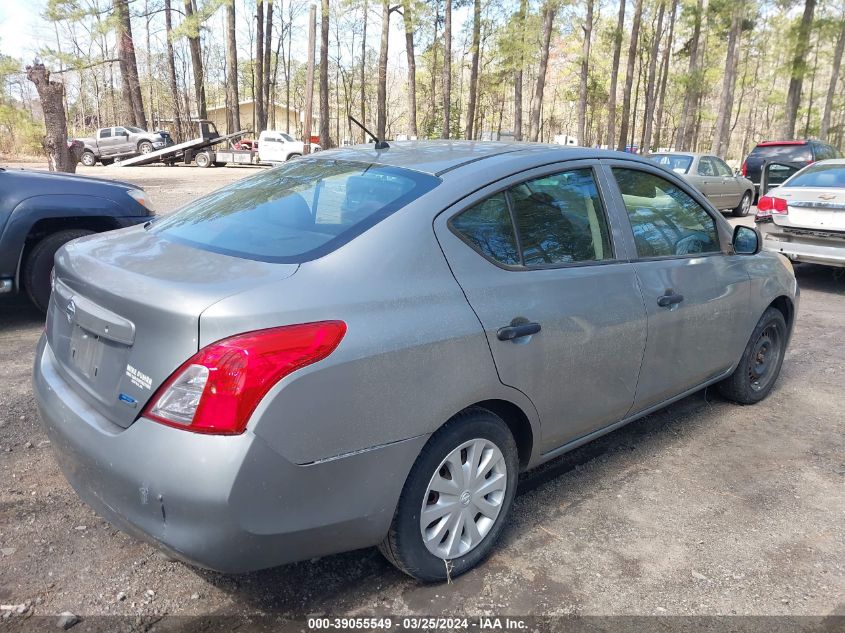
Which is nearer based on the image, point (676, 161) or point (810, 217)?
point (810, 217)

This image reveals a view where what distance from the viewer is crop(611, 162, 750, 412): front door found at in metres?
3.25

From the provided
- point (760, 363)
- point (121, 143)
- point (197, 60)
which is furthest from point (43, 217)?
point (197, 60)

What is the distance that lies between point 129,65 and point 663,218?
32.6 m

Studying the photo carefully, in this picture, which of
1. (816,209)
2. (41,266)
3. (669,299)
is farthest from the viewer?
(816,209)

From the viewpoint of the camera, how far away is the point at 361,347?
6.74 feet

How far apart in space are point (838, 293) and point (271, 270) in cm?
809

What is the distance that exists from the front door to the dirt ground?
45 centimetres

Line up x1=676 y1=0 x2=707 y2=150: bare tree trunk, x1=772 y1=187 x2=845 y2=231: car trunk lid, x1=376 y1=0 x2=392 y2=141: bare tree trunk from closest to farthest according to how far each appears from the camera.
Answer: x1=772 y1=187 x2=845 y2=231: car trunk lid → x1=376 y1=0 x2=392 y2=141: bare tree trunk → x1=676 y1=0 x2=707 y2=150: bare tree trunk

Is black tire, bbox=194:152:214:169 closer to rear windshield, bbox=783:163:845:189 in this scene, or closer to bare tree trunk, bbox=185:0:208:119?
bare tree trunk, bbox=185:0:208:119

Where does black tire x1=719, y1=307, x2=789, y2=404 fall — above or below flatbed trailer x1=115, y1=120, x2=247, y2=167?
below

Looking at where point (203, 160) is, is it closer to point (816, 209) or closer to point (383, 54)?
point (383, 54)

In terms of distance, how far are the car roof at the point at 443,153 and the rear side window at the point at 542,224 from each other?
0.15m

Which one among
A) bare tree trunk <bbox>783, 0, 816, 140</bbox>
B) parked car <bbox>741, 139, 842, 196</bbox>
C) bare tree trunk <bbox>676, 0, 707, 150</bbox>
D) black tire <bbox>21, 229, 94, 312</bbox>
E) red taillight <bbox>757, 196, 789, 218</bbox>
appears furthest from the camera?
bare tree trunk <bbox>676, 0, 707, 150</bbox>

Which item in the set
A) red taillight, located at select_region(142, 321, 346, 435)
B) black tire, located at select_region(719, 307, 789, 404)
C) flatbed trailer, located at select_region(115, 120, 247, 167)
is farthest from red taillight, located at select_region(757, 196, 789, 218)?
flatbed trailer, located at select_region(115, 120, 247, 167)
